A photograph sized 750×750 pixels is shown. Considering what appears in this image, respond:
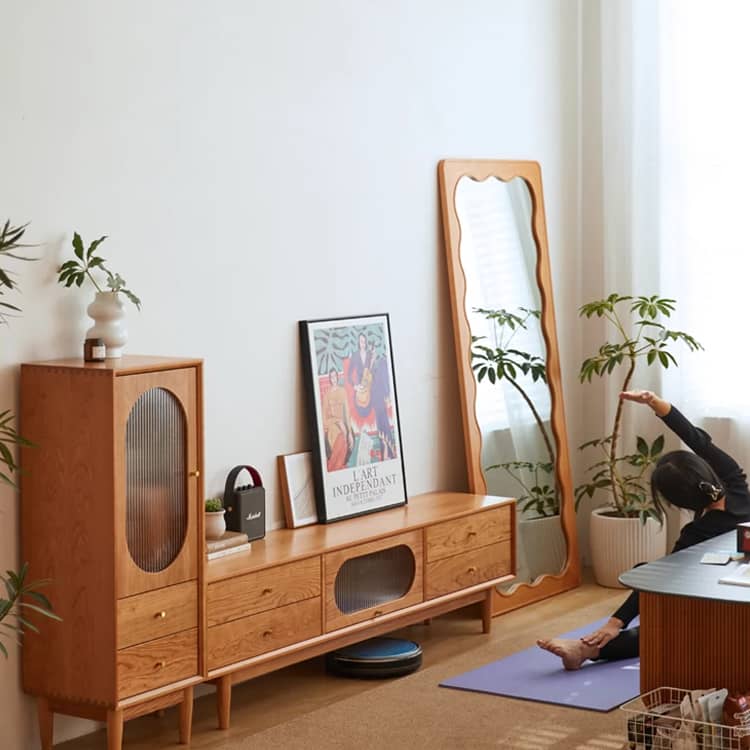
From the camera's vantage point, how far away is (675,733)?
3.39 metres

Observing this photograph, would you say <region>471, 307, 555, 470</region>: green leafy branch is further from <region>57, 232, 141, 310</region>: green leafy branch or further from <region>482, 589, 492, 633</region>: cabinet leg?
Result: <region>57, 232, 141, 310</region>: green leafy branch

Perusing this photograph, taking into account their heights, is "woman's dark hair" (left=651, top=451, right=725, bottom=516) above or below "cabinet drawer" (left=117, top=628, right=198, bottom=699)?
above

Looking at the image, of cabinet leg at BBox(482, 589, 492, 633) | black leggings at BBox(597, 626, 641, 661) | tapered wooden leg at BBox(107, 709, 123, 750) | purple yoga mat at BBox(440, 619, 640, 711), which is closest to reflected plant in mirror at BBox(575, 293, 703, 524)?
cabinet leg at BBox(482, 589, 492, 633)

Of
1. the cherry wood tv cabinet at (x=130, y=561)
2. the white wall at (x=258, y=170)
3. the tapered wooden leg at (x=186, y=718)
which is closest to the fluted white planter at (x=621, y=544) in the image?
the white wall at (x=258, y=170)

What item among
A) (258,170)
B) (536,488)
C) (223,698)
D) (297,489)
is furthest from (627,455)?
(223,698)

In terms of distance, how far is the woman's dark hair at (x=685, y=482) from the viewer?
14.2 ft

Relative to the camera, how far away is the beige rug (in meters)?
3.91

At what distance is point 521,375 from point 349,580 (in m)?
1.58

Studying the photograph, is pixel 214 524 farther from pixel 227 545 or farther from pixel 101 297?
pixel 101 297

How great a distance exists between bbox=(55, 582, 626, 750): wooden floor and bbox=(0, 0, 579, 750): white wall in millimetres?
275

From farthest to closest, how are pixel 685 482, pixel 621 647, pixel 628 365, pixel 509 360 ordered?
pixel 628 365
pixel 509 360
pixel 621 647
pixel 685 482

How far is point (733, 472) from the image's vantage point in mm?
4426

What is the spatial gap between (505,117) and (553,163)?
1.46 ft

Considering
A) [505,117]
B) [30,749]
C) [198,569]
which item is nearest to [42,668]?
[30,749]
